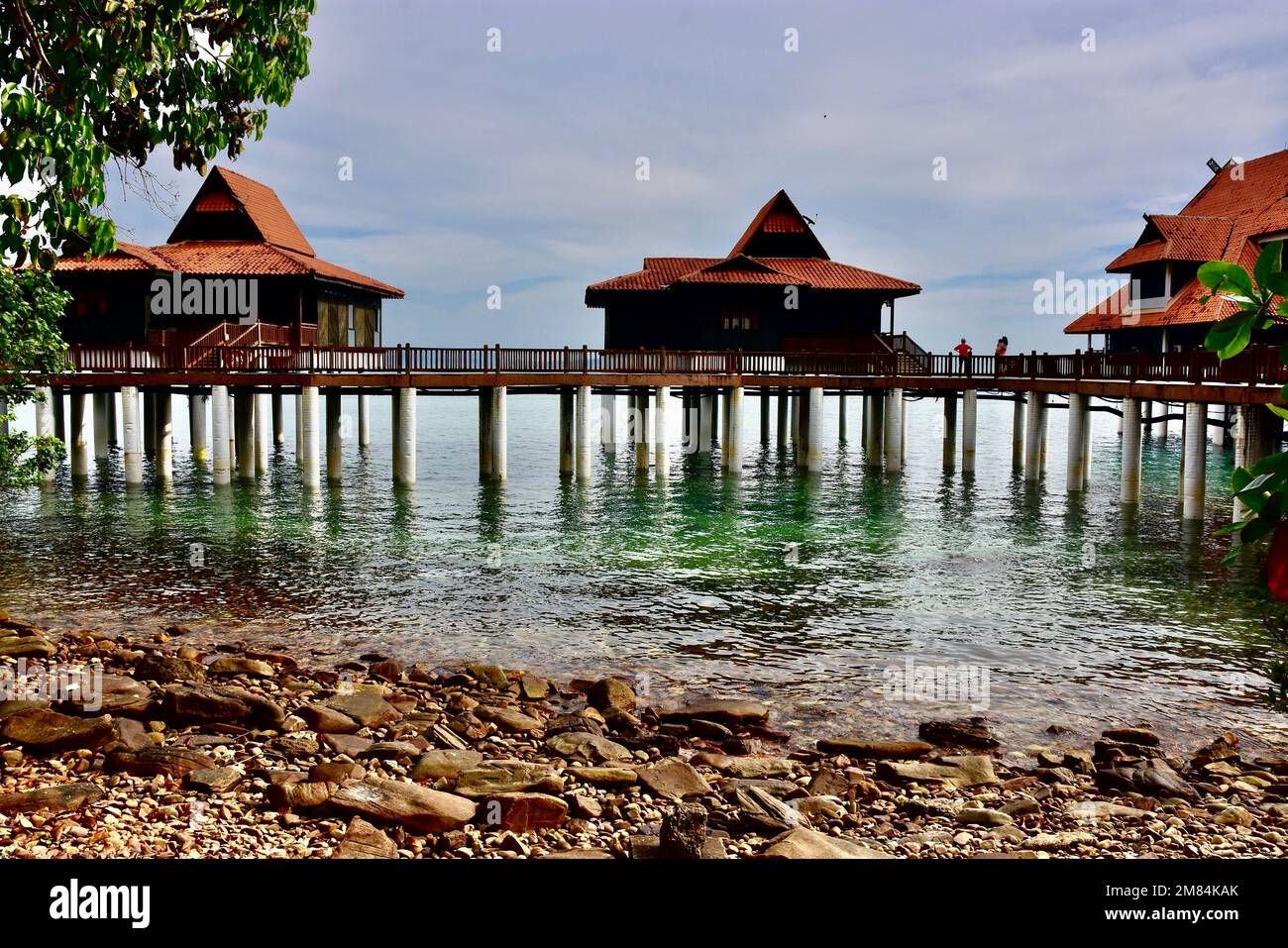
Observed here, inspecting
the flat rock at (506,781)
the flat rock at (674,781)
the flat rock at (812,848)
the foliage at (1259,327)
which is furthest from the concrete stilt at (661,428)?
the foliage at (1259,327)

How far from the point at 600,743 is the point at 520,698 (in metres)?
2.68

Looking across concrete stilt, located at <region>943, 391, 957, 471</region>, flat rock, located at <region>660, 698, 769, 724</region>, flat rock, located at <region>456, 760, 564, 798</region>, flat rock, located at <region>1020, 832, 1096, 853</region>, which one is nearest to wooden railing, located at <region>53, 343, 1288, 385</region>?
concrete stilt, located at <region>943, 391, 957, 471</region>

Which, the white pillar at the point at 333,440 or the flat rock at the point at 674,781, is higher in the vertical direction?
the white pillar at the point at 333,440

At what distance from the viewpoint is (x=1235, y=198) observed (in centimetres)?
4684

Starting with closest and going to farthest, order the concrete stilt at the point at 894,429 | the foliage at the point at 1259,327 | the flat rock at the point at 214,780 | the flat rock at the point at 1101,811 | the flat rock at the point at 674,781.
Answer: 1. the foliage at the point at 1259,327
2. the flat rock at the point at 214,780
3. the flat rock at the point at 1101,811
4. the flat rock at the point at 674,781
5. the concrete stilt at the point at 894,429

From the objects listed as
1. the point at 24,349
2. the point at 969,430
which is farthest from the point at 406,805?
the point at 969,430

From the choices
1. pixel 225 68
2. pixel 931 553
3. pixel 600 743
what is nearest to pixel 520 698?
pixel 600 743

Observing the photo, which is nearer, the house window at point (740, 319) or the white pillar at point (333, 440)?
the white pillar at point (333, 440)

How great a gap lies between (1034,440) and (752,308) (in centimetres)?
1151

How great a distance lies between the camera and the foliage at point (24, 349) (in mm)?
17781

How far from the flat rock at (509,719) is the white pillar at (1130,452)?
25.5 meters

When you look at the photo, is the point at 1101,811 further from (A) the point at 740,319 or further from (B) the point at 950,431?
(B) the point at 950,431

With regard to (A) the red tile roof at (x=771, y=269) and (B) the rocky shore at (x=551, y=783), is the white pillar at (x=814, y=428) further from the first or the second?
(B) the rocky shore at (x=551, y=783)

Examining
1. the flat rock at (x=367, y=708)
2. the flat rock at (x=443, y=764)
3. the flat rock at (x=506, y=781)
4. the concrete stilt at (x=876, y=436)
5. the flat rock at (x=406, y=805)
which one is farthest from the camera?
the concrete stilt at (x=876, y=436)
